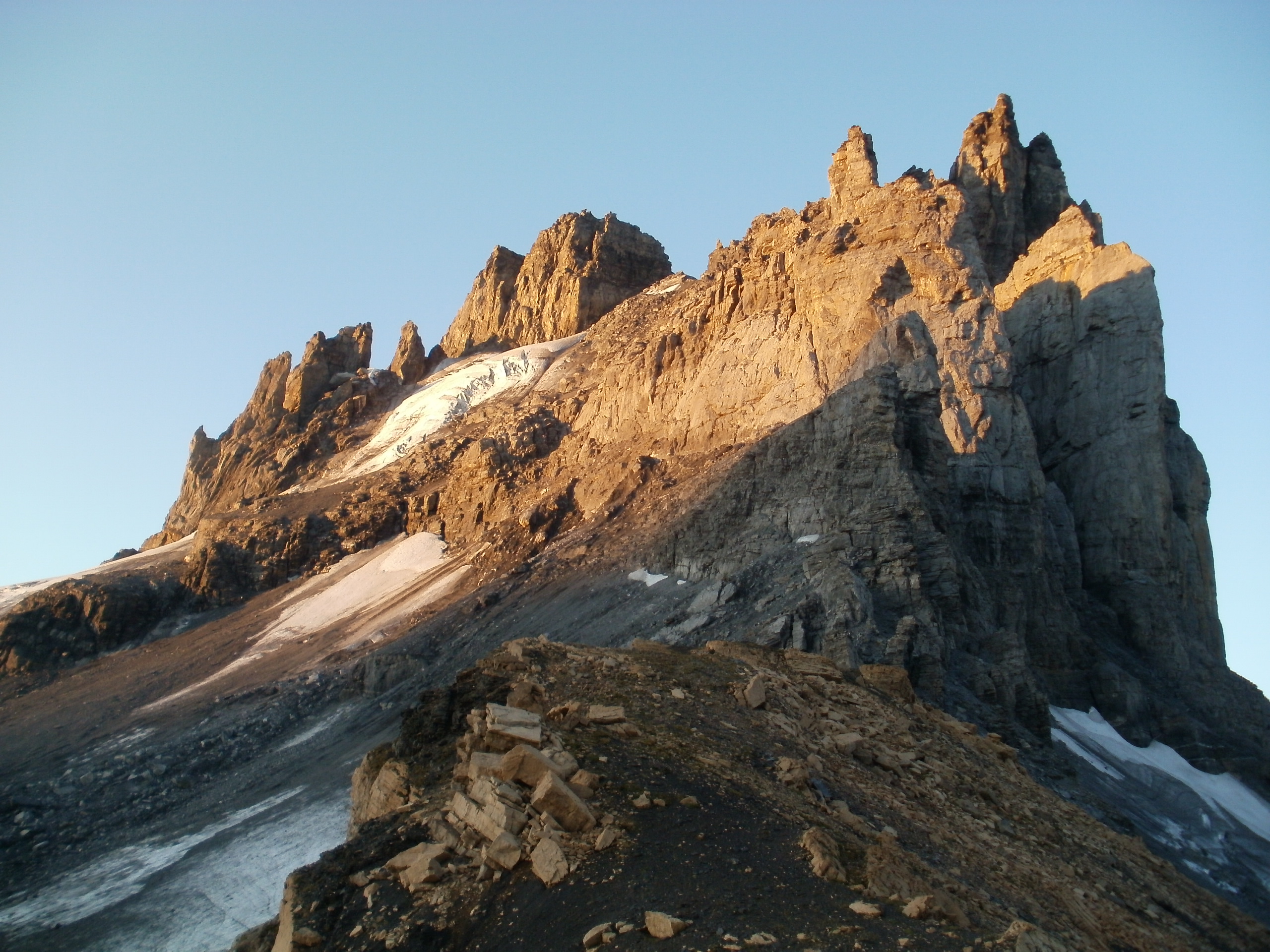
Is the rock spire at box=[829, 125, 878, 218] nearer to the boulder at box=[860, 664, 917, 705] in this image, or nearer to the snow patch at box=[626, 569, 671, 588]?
the snow patch at box=[626, 569, 671, 588]

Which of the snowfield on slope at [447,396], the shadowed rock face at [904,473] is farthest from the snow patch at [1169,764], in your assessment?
the snowfield on slope at [447,396]

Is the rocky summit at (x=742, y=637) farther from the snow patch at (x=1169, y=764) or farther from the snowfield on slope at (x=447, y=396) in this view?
the snowfield on slope at (x=447, y=396)

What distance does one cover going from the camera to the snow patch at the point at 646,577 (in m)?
36.4

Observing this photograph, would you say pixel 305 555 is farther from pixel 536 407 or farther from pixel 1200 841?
pixel 1200 841

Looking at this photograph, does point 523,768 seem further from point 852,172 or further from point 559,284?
point 559,284

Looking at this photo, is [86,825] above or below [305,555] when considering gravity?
below

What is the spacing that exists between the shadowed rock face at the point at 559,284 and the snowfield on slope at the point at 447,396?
3.23 metres

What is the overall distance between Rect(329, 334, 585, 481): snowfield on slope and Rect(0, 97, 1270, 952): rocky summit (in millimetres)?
486

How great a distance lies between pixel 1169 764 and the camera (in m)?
34.9

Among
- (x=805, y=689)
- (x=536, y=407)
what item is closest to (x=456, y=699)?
(x=805, y=689)

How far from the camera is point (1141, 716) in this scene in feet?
120

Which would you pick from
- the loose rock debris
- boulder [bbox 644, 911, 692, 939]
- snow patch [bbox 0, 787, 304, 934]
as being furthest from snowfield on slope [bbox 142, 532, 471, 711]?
boulder [bbox 644, 911, 692, 939]

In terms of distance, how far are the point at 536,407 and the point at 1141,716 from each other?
37086 millimetres

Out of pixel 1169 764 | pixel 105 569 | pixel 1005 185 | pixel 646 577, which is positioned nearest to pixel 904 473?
pixel 646 577
